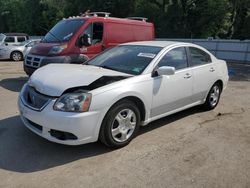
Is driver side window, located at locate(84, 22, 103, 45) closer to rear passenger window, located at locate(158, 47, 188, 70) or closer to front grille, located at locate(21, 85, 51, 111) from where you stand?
rear passenger window, located at locate(158, 47, 188, 70)

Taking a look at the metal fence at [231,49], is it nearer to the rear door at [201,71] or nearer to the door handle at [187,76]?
the rear door at [201,71]

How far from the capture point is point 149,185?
3.26 metres

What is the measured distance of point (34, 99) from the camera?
404 centimetres

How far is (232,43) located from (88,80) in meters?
16.2

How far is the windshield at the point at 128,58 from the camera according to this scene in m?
4.65

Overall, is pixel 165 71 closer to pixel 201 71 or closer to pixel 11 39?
pixel 201 71

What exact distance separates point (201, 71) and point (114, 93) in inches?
92.4

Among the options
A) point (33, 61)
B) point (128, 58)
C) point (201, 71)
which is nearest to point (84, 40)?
point (33, 61)

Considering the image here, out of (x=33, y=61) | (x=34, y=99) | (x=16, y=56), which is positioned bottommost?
(x=16, y=56)

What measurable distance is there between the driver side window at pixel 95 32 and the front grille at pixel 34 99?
14.3 feet

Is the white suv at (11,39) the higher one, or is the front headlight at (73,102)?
the front headlight at (73,102)

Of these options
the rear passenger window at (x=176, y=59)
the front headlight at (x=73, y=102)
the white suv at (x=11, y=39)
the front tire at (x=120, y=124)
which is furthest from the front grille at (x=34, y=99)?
the white suv at (x=11, y=39)

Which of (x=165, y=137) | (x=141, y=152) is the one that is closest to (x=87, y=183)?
(x=141, y=152)

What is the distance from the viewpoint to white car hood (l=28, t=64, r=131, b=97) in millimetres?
3865
